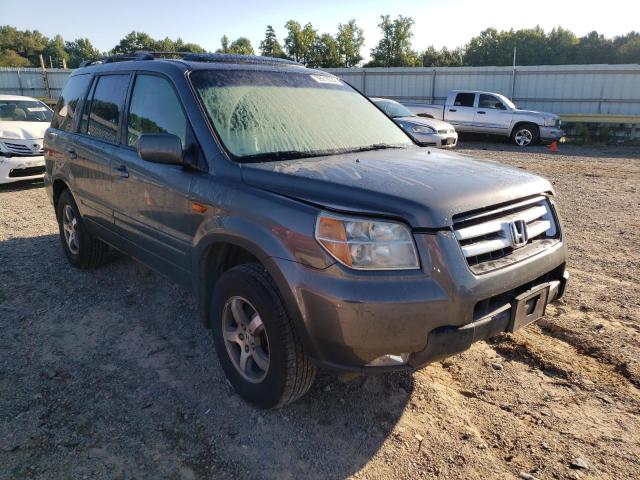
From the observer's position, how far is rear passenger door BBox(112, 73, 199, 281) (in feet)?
10.3

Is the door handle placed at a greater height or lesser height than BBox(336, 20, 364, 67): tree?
lesser

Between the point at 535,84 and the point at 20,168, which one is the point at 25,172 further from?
the point at 535,84

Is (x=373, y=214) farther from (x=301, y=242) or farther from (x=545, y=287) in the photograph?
(x=545, y=287)

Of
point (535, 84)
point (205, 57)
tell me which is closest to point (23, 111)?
point (205, 57)

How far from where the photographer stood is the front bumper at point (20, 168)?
864cm

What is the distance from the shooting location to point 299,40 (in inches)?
2362

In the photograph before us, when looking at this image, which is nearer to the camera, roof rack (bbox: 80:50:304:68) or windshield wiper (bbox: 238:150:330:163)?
windshield wiper (bbox: 238:150:330:163)

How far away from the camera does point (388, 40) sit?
6462cm

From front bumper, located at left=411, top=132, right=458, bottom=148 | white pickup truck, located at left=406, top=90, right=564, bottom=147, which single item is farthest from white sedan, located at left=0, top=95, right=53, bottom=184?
white pickup truck, located at left=406, top=90, right=564, bottom=147

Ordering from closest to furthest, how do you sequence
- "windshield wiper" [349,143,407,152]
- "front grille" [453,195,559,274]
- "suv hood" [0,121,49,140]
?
"front grille" [453,195,559,274], "windshield wiper" [349,143,407,152], "suv hood" [0,121,49,140]

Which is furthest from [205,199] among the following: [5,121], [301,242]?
[5,121]

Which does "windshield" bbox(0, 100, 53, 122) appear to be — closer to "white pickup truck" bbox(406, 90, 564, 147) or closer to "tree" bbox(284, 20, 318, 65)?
"white pickup truck" bbox(406, 90, 564, 147)

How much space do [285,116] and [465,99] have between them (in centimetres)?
1581

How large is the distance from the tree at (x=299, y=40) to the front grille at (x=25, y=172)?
54597 mm
